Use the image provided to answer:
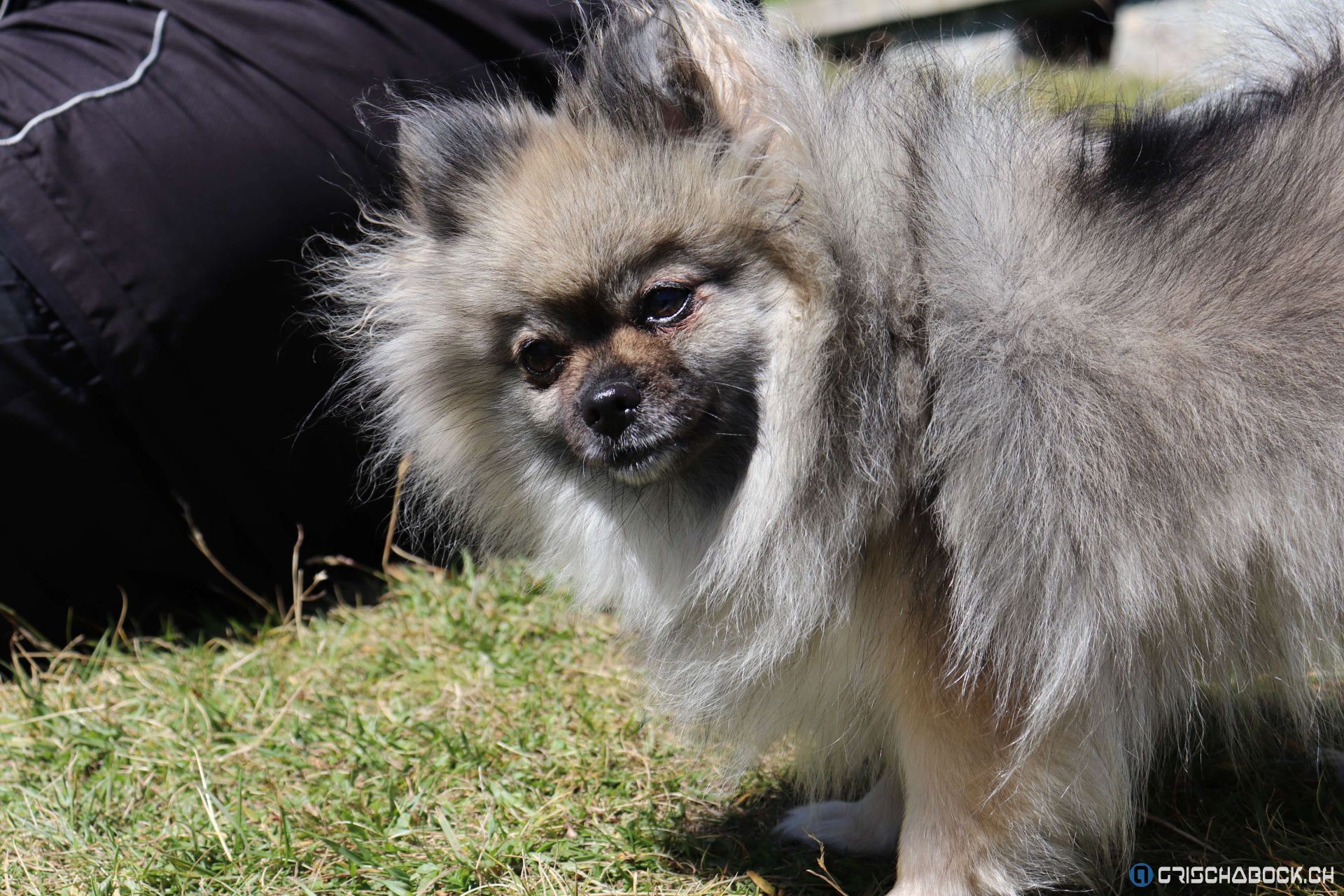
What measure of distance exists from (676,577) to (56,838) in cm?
157

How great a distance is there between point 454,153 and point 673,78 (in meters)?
0.51

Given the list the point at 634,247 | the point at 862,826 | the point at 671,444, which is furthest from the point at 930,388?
the point at 862,826

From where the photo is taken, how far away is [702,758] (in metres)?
2.70

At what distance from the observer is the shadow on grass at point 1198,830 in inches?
87.4

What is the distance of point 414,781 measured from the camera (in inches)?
105

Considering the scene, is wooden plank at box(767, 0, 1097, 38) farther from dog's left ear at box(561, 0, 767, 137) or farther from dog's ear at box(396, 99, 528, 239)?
dog's ear at box(396, 99, 528, 239)

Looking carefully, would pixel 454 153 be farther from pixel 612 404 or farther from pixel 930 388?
pixel 930 388

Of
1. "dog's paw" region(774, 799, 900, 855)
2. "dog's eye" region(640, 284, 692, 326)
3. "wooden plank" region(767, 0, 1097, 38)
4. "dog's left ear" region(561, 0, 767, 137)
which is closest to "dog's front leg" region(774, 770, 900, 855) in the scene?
"dog's paw" region(774, 799, 900, 855)

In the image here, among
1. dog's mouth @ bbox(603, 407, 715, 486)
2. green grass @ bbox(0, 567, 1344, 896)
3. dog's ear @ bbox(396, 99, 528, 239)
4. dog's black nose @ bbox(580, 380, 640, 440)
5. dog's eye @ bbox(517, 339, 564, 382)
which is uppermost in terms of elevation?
dog's ear @ bbox(396, 99, 528, 239)

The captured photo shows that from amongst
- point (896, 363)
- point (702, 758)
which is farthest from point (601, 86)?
point (702, 758)

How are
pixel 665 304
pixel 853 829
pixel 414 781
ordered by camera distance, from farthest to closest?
pixel 414 781 < pixel 853 829 < pixel 665 304

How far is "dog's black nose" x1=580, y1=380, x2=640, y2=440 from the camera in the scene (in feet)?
6.71

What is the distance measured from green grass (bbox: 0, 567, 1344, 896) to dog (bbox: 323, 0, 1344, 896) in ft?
1.00

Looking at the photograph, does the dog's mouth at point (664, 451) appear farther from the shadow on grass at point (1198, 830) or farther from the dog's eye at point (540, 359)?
the shadow on grass at point (1198, 830)
